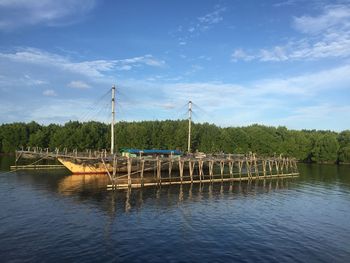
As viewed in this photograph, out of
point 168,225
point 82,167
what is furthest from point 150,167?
point 168,225

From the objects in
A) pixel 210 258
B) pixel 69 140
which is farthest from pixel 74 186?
pixel 69 140

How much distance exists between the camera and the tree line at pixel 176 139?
136625mm

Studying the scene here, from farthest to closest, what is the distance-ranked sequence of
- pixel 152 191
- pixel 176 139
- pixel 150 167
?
1. pixel 176 139
2. pixel 150 167
3. pixel 152 191

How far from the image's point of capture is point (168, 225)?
117 feet

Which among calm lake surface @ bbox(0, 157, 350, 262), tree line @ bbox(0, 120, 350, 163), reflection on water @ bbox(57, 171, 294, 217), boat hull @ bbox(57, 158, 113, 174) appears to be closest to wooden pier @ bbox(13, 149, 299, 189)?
boat hull @ bbox(57, 158, 113, 174)

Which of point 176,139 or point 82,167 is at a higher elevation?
point 176,139

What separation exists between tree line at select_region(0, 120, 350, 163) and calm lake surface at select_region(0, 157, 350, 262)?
3030 inches

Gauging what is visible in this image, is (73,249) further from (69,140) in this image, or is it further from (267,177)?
(69,140)

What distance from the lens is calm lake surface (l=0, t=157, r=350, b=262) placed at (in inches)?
1075

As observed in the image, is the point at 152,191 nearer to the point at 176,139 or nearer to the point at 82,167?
the point at 82,167

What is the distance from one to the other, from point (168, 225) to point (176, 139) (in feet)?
331

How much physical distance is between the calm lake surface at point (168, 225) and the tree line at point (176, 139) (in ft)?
253

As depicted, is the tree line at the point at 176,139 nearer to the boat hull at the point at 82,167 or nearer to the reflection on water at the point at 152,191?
the boat hull at the point at 82,167

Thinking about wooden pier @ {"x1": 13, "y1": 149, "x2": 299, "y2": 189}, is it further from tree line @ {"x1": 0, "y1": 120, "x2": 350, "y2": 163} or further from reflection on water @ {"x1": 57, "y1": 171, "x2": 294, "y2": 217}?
tree line @ {"x1": 0, "y1": 120, "x2": 350, "y2": 163}
